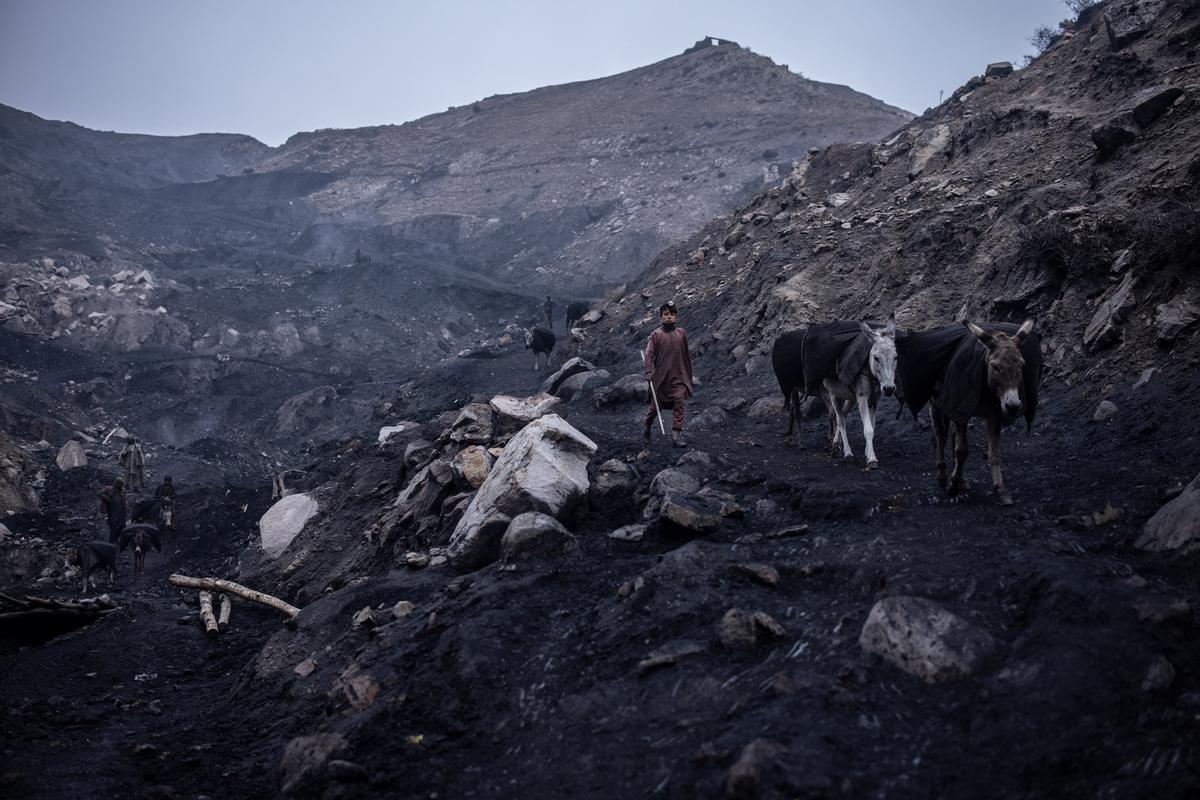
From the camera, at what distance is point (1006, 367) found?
18.3 feet

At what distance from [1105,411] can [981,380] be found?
2448mm

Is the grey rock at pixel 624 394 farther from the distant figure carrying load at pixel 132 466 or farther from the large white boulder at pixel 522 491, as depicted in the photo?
the distant figure carrying load at pixel 132 466

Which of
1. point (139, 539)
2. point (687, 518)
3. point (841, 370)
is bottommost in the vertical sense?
point (139, 539)

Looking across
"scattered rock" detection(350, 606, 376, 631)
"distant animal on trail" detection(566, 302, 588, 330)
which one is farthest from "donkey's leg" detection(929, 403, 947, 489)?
"distant animal on trail" detection(566, 302, 588, 330)

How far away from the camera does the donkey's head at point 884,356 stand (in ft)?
24.0

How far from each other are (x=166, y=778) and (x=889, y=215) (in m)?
14.0

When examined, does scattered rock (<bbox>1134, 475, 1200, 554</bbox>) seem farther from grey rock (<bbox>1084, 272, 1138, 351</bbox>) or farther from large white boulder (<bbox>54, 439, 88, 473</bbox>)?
large white boulder (<bbox>54, 439, 88, 473</bbox>)

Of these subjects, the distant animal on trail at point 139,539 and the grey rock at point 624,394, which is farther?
the grey rock at point 624,394

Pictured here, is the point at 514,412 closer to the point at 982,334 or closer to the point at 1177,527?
the point at 982,334

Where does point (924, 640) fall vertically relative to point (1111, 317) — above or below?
below

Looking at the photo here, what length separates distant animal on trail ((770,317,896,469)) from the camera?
24.6 ft

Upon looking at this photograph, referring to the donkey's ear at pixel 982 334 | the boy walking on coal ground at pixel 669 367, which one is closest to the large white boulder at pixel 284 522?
the boy walking on coal ground at pixel 669 367

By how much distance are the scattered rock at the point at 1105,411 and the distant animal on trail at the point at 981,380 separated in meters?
1.72

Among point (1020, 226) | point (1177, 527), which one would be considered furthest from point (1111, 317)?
point (1177, 527)
